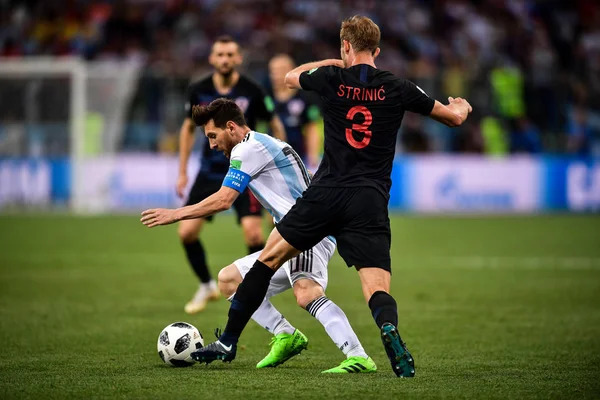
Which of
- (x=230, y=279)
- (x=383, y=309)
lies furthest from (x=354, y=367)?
(x=230, y=279)

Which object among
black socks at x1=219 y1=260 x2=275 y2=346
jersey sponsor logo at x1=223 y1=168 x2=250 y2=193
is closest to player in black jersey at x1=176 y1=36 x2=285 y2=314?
black socks at x1=219 y1=260 x2=275 y2=346

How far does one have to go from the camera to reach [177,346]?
6719 millimetres

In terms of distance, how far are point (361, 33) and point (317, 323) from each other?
377cm

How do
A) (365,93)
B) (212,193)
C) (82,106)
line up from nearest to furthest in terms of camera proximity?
(365,93)
(212,193)
(82,106)

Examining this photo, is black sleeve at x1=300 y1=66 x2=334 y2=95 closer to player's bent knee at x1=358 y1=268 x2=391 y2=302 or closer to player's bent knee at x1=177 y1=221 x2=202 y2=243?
player's bent knee at x1=358 y1=268 x2=391 y2=302

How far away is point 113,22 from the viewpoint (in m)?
28.3

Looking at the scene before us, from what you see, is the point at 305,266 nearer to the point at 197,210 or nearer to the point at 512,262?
the point at 197,210

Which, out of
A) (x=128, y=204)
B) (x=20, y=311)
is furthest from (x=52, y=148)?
(x=20, y=311)

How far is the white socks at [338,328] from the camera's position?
652cm

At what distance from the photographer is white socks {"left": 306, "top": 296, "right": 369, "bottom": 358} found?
21.4 feet

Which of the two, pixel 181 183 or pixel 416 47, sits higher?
pixel 416 47

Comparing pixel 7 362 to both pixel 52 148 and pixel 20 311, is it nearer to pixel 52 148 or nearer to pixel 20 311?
pixel 20 311

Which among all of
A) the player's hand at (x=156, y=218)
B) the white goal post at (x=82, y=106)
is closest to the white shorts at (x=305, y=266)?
the player's hand at (x=156, y=218)

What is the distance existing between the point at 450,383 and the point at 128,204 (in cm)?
1824
